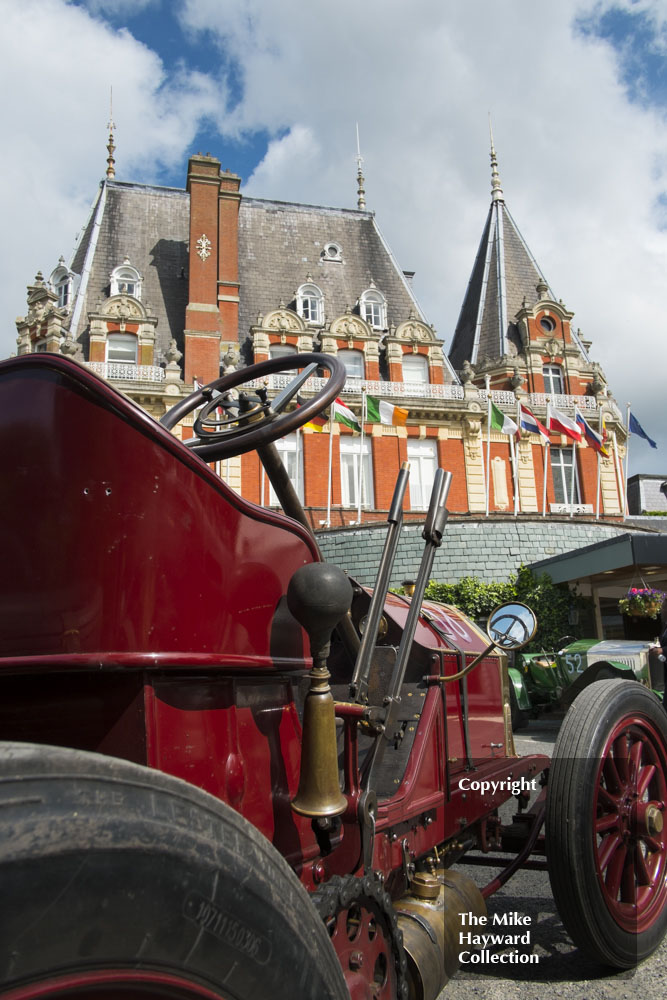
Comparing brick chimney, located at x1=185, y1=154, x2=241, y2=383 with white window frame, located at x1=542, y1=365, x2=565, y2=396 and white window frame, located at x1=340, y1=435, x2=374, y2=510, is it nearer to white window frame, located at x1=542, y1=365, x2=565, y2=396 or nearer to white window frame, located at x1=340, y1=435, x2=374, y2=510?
white window frame, located at x1=340, y1=435, x2=374, y2=510

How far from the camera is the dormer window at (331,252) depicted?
101 feet

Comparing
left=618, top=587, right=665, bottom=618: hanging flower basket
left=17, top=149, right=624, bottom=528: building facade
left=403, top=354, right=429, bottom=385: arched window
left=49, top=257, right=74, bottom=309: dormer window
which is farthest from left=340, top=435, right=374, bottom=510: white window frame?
left=49, top=257, right=74, bottom=309: dormer window

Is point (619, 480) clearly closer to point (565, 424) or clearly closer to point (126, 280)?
point (565, 424)

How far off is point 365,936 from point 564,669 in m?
10.3

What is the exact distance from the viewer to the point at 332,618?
5.24ft

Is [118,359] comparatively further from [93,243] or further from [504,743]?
[504,743]

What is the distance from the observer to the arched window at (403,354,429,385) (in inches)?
1096

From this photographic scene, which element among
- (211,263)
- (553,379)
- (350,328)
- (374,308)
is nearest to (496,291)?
(553,379)

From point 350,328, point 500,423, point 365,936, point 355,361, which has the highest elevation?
point 350,328

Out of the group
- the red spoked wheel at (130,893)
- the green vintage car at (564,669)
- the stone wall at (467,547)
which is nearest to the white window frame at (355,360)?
the stone wall at (467,547)

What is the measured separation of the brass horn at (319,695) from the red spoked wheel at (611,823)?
4.65 ft

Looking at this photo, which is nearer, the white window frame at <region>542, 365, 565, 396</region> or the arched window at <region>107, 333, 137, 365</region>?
the arched window at <region>107, 333, 137, 365</region>

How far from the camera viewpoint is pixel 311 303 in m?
28.8

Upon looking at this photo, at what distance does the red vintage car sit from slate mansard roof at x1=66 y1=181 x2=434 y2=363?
25.3m
